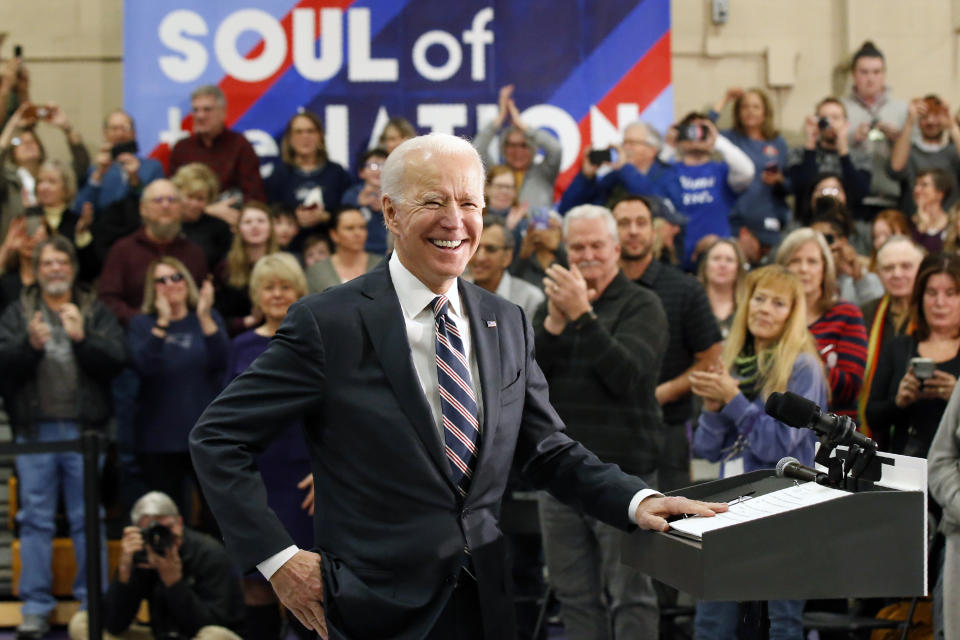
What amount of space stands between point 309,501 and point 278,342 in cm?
266

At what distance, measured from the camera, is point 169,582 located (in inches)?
206

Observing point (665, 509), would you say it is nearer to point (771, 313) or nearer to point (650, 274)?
point (771, 313)

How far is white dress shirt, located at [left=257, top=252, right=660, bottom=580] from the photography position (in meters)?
2.63

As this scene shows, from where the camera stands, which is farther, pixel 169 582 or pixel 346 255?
pixel 346 255

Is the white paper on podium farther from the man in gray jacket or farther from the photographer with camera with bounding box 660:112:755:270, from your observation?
the man in gray jacket

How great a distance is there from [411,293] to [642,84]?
24.5 feet

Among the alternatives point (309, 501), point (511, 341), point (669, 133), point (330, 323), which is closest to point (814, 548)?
point (511, 341)

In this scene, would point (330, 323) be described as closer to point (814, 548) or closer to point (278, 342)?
point (278, 342)

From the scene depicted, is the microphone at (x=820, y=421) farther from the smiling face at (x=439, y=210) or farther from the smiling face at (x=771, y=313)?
the smiling face at (x=771, y=313)

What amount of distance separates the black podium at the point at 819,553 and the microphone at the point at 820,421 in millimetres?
118

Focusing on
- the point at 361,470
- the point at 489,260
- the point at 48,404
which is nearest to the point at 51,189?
the point at 48,404

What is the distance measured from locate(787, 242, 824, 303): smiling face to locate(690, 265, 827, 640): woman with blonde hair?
2.30 feet

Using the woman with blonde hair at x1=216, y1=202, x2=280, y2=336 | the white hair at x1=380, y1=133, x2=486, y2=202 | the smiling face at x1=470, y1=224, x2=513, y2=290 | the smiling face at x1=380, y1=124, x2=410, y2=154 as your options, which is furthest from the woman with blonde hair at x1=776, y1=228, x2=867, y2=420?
the smiling face at x1=380, y1=124, x2=410, y2=154

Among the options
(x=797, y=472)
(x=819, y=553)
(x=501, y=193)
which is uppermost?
(x=501, y=193)
